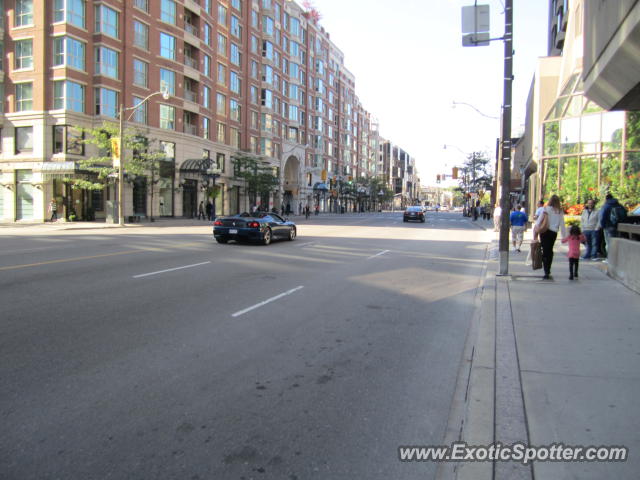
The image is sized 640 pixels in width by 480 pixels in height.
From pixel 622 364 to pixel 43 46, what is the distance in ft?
130

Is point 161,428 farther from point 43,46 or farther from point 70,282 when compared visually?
point 43,46

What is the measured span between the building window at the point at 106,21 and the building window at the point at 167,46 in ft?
14.8

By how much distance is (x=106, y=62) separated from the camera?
36.6 metres

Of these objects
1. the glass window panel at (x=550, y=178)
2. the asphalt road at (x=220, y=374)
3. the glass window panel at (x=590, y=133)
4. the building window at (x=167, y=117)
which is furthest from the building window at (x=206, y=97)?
the asphalt road at (x=220, y=374)

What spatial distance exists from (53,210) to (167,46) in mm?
17435

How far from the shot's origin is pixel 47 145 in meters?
34.6

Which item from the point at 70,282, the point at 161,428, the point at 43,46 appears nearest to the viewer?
the point at 161,428

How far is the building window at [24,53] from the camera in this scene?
34812 mm

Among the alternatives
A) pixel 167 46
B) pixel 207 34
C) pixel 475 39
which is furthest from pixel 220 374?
pixel 207 34

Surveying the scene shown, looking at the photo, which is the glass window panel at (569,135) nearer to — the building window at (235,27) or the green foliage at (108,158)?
Answer: the green foliage at (108,158)

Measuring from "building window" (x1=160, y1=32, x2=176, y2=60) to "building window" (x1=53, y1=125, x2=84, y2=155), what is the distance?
11.0 m

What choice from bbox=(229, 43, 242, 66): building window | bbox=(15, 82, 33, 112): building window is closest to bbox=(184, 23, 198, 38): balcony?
bbox=(229, 43, 242, 66): building window

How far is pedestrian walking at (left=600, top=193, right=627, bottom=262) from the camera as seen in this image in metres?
12.7

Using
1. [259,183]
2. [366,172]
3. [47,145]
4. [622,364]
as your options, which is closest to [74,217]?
[47,145]
